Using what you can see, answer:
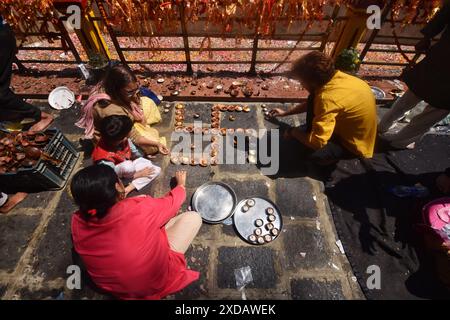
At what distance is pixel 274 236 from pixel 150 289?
65.9 inches

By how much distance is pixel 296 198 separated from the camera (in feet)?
12.3

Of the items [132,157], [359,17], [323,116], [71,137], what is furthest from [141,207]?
[359,17]

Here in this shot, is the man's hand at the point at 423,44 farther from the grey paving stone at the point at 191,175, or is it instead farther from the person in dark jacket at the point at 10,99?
the person in dark jacket at the point at 10,99

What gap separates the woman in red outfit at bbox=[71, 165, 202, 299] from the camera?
6.84ft

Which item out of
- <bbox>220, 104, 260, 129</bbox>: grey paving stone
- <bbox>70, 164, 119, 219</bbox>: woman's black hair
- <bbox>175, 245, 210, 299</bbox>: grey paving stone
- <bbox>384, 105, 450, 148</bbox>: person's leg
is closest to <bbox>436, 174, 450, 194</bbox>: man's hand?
<bbox>384, 105, 450, 148</bbox>: person's leg

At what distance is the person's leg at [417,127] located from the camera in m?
3.46

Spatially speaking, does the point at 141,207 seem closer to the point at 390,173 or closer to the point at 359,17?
the point at 390,173

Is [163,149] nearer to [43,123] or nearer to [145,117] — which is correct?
[145,117]

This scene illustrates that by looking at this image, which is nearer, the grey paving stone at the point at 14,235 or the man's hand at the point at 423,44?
the grey paving stone at the point at 14,235

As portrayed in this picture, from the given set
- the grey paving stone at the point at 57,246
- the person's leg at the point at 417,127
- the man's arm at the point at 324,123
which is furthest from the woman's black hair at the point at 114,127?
the person's leg at the point at 417,127

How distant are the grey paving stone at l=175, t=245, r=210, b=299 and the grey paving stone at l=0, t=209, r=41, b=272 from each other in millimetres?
2185

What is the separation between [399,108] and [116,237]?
13.9 feet

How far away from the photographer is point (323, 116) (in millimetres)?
3070

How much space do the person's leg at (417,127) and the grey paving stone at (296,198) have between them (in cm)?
171
